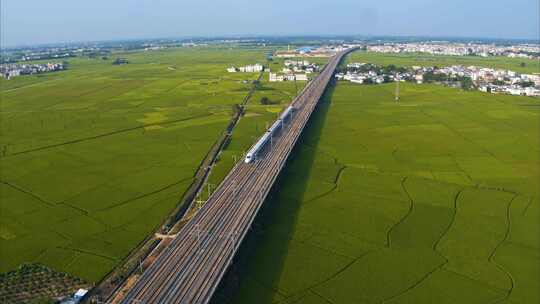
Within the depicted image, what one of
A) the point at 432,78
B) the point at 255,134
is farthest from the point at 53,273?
the point at 432,78

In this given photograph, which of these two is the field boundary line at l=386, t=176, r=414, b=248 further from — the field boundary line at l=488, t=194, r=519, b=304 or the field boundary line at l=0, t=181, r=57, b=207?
the field boundary line at l=0, t=181, r=57, b=207

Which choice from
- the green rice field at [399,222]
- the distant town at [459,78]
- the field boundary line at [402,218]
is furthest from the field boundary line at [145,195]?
the distant town at [459,78]

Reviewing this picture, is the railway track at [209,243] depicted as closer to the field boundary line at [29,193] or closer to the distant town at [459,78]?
→ the field boundary line at [29,193]

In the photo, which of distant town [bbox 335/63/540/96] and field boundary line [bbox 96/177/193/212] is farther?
distant town [bbox 335/63/540/96]

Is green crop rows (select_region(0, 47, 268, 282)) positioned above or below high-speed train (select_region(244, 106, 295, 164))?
below

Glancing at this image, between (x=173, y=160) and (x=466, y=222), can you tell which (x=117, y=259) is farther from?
(x=466, y=222)

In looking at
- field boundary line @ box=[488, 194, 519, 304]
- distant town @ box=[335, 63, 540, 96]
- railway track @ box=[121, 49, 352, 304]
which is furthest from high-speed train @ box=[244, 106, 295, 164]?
distant town @ box=[335, 63, 540, 96]
